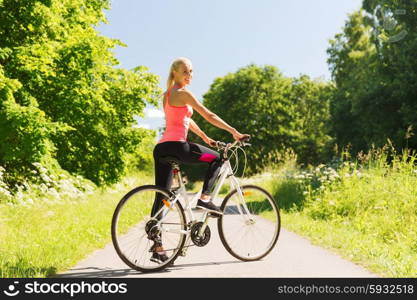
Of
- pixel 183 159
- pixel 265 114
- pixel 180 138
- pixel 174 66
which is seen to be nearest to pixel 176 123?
pixel 180 138

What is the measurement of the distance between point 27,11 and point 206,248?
402 inches

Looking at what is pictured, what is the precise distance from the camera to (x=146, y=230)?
4836 mm

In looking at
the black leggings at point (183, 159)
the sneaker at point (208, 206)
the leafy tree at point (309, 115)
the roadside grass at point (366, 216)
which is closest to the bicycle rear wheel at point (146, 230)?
the black leggings at point (183, 159)

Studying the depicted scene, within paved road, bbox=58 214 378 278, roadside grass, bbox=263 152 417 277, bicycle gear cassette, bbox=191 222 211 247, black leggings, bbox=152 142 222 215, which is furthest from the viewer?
roadside grass, bbox=263 152 417 277

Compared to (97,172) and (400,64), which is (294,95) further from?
(97,172)

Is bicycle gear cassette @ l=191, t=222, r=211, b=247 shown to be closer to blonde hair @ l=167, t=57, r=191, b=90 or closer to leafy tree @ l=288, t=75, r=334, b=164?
blonde hair @ l=167, t=57, r=191, b=90

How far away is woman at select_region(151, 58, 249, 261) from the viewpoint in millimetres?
4820

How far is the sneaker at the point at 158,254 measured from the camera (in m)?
4.86

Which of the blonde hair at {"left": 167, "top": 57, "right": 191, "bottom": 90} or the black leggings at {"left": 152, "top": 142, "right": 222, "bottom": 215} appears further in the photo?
the blonde hair at {"left": 167, "top": 57, "right": 191, "bottom": 90}

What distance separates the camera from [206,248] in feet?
20.6

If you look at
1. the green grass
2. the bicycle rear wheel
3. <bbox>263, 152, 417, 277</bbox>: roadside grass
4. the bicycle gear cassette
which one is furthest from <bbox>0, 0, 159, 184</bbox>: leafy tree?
the bicycle gear cassette

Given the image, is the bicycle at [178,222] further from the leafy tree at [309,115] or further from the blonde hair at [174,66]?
the leafy tree at [309,115]

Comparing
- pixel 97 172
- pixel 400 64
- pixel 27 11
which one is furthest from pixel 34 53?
pixel 400 64

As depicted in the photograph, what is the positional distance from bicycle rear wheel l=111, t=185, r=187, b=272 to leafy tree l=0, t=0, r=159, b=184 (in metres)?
7.68
